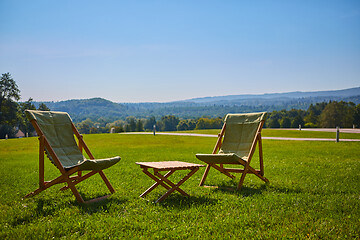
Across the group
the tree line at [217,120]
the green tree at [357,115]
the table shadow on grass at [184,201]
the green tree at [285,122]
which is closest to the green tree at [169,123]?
the tree line at [217,120]

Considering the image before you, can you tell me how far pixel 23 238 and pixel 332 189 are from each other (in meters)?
4.79

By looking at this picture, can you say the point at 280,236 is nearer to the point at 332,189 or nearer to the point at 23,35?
the point at 332,189

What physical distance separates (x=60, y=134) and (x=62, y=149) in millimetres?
276

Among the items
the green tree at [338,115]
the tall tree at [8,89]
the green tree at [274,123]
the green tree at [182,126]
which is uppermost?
the tall tree at [8,89]

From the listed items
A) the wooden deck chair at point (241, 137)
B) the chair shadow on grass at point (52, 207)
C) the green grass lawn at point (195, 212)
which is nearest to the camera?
the green grass lawn at point (195, 212)

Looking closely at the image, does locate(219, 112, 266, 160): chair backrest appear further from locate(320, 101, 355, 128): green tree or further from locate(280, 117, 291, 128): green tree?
locate(320, 101, 355, 128): green tree

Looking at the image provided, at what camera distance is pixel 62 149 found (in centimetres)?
519

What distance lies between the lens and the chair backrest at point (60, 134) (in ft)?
16.3

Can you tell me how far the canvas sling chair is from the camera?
14.6 ft

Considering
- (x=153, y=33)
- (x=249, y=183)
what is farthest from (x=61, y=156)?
(x=153, y=33)

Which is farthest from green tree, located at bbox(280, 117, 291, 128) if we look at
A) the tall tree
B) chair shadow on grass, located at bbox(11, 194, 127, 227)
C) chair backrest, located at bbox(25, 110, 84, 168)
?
chair shadow on grass, located at bbox(11, 194, 127, 227)

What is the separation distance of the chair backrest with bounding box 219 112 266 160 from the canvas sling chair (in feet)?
8.27

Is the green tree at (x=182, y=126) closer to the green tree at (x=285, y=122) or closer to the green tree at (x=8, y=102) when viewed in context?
the green tree at (x=285, y=122)

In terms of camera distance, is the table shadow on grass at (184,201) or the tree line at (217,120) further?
the tree line at (217,120)
